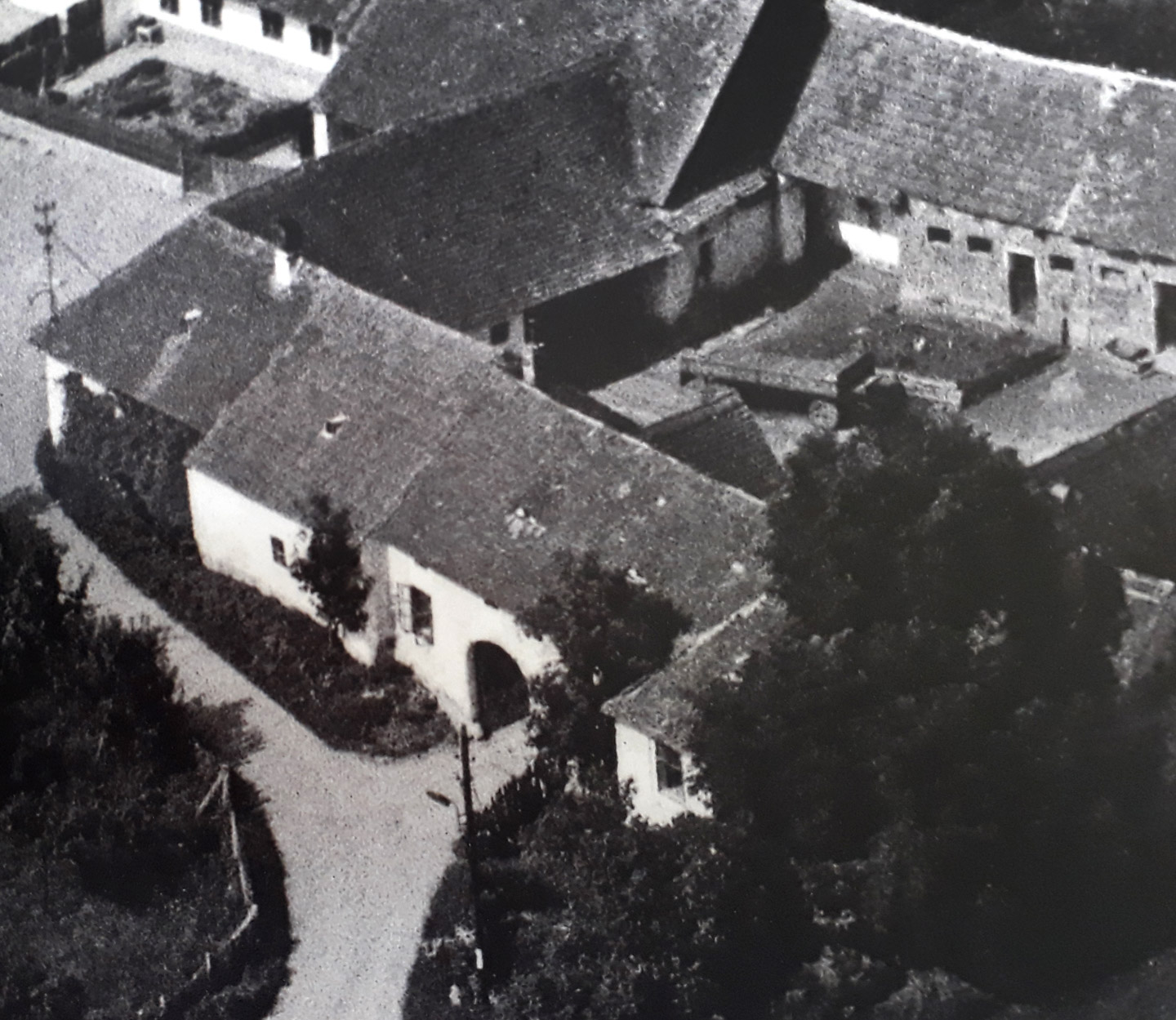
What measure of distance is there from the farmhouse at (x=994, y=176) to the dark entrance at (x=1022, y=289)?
28 millimetres

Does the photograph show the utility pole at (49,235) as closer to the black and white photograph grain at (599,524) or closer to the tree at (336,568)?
the black and white photograph grain at (599,524)

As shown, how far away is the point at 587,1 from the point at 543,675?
Result: 23.9 m

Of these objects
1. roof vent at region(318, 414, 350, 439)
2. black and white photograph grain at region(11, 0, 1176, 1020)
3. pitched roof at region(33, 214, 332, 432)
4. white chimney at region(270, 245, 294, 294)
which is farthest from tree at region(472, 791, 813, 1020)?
white chimney at region(270, 245, 294, 294)

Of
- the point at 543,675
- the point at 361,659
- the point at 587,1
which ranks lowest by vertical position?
the point at 361,659

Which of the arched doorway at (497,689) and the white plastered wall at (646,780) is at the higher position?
the white plastered wall at (646,780)

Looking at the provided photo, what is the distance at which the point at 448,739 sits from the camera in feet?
143

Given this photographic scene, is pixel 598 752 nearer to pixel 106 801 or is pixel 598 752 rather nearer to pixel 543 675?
pixel 543 675

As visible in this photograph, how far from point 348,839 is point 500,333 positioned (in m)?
15.3

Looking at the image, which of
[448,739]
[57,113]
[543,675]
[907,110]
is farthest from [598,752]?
[57,113]

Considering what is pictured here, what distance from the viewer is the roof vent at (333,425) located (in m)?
46.4

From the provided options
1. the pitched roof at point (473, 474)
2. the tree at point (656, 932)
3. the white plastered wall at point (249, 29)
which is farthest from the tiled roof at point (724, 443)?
the white plastered wall at point (249, 29)

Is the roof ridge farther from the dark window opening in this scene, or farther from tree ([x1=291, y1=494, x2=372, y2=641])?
tree ([x1=291, y1=494, x2=372, y2=641])

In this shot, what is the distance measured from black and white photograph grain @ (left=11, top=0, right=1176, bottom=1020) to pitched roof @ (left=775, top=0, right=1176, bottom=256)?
0.11 m

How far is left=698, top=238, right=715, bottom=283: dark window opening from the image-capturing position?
183 ft
